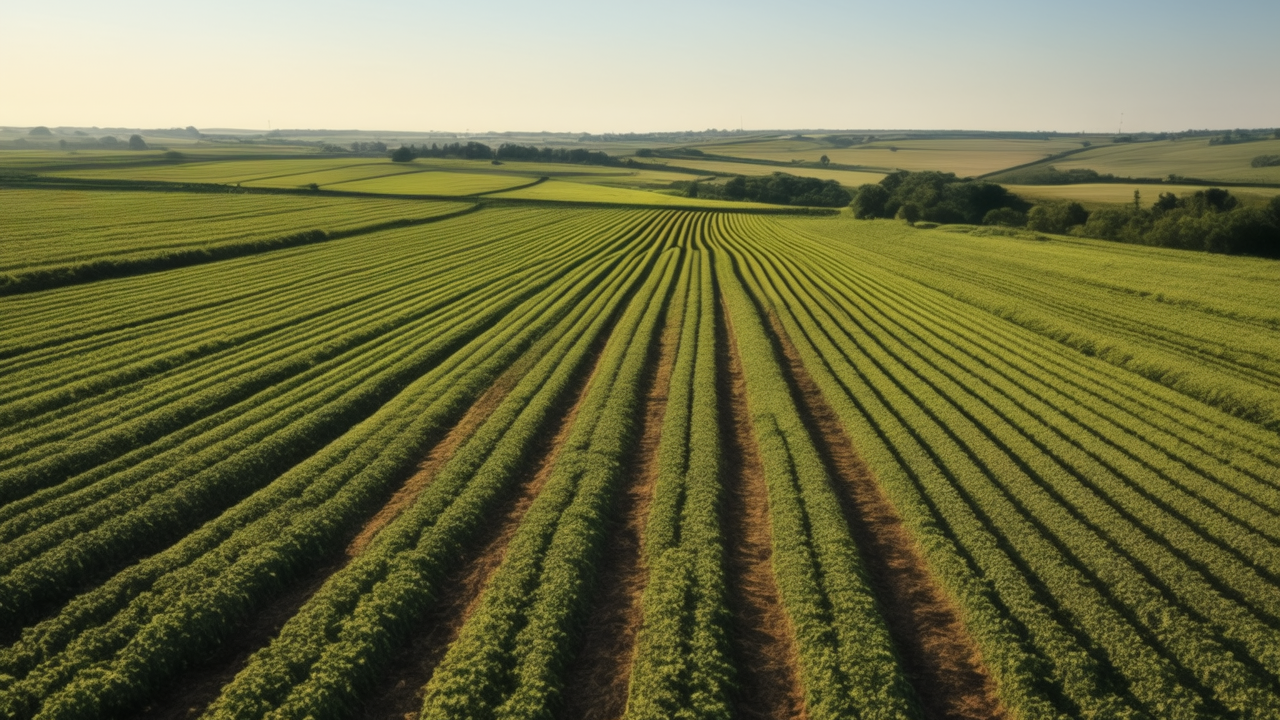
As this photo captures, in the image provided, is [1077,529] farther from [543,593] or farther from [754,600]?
[543,593]

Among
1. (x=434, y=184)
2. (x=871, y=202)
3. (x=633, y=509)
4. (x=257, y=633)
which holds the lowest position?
(x=257, y=633)

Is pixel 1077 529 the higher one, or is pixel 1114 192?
pixel 1114 192

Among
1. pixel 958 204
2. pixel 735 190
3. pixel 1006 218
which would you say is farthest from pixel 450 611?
pixel 735 190

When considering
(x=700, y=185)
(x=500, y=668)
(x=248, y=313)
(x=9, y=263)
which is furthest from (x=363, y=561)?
(x=700, y=185)

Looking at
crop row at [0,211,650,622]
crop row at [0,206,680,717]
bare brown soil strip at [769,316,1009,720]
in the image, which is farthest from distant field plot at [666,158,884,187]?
crop row at [0,206,680,717]

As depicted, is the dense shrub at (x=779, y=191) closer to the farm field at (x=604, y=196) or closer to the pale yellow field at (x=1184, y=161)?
the farm field at (x=604, y=196)

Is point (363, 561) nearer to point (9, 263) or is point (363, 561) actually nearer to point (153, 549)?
point (153, 549)
